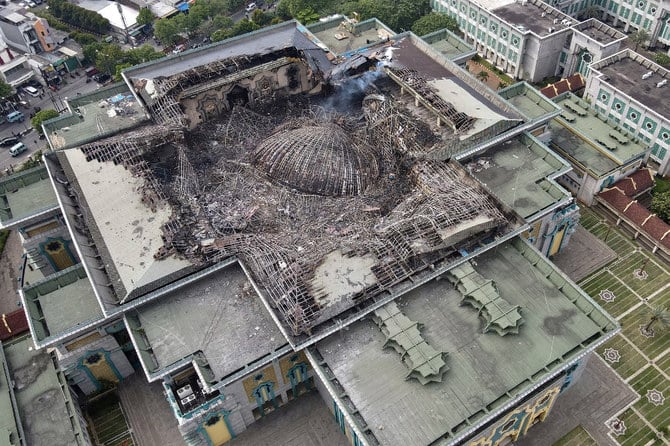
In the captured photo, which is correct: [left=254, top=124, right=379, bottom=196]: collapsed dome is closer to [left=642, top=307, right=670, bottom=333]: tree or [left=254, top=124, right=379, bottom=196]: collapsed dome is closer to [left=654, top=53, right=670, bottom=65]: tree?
[left=642, top=307, right=670, bottom=333]: tree

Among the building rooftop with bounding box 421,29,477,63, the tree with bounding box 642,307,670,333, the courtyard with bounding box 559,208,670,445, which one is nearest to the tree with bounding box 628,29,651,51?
the building rooftop with bounding box 421,29,477,63

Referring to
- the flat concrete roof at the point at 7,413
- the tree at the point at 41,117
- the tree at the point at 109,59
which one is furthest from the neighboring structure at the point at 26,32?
the flat concrete roof at the point at 7,413

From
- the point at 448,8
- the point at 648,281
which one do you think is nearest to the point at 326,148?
the point at 648,281

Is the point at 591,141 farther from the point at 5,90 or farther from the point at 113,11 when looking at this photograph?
the point at 113,11

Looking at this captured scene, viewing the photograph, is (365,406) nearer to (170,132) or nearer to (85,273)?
(85,273)

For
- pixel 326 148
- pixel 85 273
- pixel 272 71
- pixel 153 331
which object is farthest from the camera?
pixel 272 71

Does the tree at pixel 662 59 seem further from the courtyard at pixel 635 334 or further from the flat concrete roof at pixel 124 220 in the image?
the flat concrete roof at pixel 124 220

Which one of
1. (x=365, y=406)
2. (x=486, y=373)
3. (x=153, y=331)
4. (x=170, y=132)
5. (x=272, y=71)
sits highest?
(x=272, y=71)
